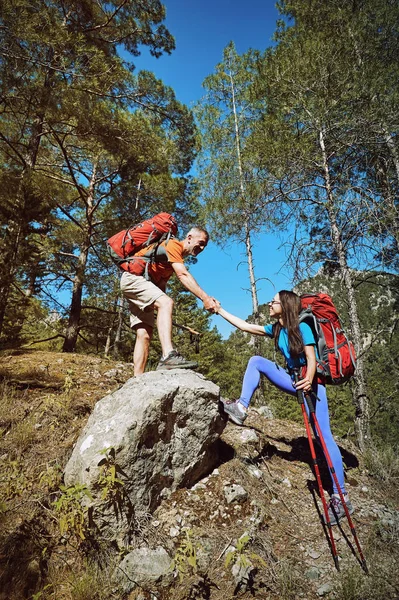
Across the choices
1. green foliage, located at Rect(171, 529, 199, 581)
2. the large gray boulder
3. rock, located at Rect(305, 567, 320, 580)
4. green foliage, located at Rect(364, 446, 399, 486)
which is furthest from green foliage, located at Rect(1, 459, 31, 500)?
green foliage, located at Rect(364, 446, 399, 486)

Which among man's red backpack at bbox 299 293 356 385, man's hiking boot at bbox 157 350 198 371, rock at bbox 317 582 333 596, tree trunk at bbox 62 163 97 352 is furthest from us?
tree trunk at bbox 62 163 97 352

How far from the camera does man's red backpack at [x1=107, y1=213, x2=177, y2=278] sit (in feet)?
10.8

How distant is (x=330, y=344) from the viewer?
3074 mm

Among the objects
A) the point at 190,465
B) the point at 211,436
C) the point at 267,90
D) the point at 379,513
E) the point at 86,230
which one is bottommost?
the point at 379,513

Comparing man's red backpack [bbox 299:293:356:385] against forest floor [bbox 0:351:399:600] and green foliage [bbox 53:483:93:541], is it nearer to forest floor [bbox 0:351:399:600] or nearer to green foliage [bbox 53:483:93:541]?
forest floor [bbox 0:351:399:600]

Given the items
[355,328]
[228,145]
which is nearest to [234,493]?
[355,328]

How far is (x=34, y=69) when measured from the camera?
430 cm

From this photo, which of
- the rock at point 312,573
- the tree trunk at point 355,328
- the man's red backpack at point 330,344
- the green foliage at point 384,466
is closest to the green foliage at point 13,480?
the rock at point 312,573

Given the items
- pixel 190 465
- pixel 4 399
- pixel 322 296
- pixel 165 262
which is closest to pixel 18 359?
pixel 4 399

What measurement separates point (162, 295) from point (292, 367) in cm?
153

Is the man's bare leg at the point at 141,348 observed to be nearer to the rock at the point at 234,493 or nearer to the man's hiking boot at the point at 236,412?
the man's hiking boot at the point at 236,412

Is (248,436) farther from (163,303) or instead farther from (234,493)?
(163,303)

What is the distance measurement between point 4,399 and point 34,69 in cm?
446

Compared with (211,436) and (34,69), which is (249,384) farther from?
(34,69)
